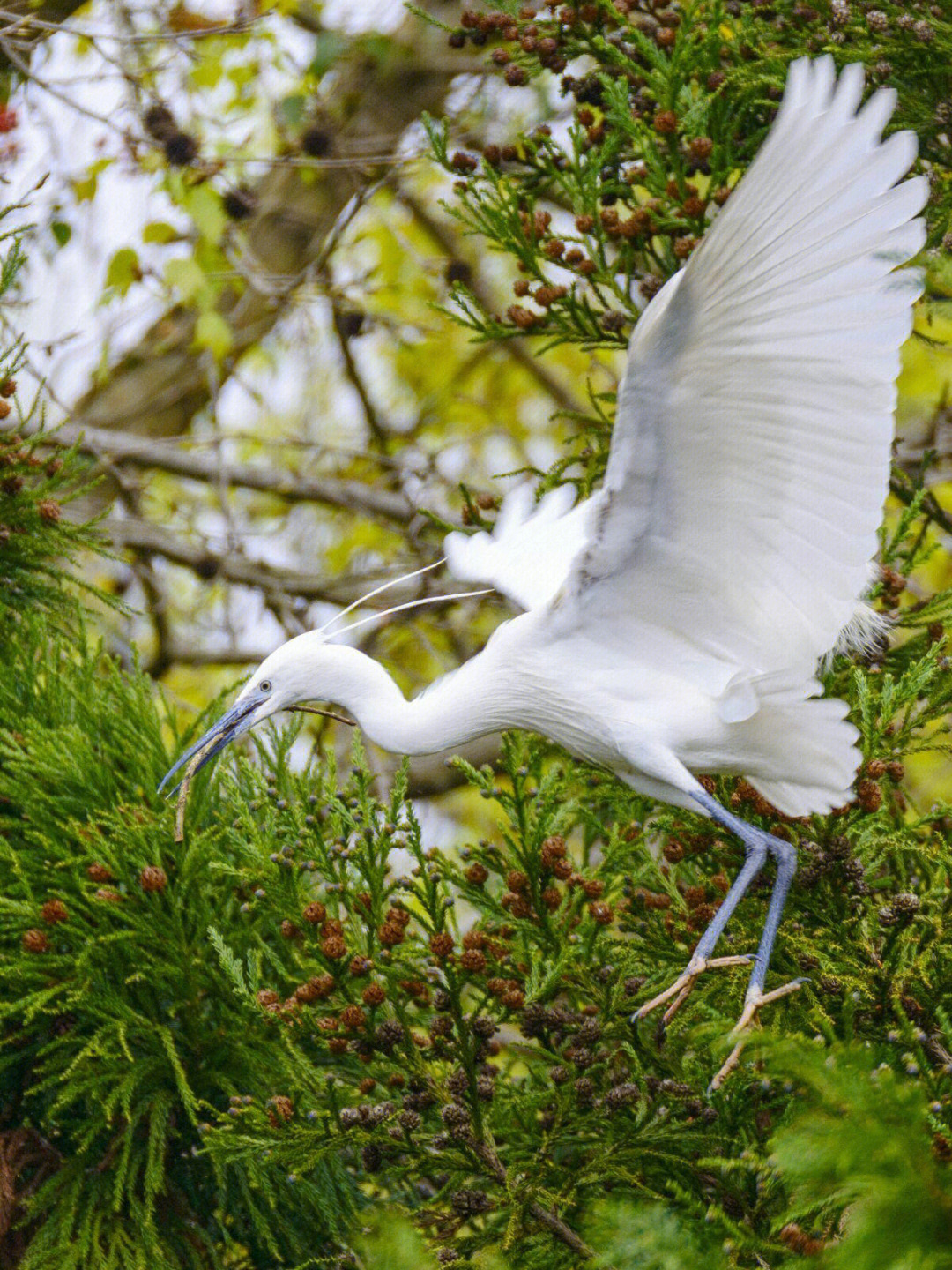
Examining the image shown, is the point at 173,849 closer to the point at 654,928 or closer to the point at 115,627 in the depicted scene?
the point at 654,928

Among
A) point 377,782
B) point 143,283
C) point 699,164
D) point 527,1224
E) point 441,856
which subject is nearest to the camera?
point 527,1224

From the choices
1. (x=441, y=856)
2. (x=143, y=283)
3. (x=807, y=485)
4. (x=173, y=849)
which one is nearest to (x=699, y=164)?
(x=807, y=485)

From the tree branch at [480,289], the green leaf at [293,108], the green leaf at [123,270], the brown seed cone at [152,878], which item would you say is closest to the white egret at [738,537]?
the brown seed cone at [152,878]

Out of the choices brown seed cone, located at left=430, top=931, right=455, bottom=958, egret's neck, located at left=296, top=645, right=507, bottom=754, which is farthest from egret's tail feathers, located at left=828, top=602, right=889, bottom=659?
brown seed cone, located at left=430, top=931, right=455, bottom=958

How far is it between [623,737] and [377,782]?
145cm

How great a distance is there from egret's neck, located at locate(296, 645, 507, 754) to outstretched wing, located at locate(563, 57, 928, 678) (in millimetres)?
242

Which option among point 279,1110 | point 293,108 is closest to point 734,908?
point 279,1110

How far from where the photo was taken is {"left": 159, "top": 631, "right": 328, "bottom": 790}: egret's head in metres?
2.27

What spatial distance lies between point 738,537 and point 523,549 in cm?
63

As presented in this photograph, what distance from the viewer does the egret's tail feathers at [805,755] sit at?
1.98m

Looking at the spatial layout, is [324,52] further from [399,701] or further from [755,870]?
[755,870]

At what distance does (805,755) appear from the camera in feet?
6.62

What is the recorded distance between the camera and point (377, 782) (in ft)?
11.5

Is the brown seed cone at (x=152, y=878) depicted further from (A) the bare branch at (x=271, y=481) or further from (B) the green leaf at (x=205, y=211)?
(B) the green leaf at (x=205, y=211)
